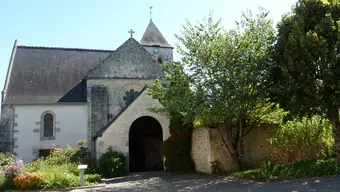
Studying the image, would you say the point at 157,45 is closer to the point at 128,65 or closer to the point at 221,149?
the point at 128,65

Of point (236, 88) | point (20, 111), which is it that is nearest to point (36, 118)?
point (20, 111)

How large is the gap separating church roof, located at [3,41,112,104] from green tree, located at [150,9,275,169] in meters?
12.3

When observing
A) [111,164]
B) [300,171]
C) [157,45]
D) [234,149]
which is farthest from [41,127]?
[300,171]

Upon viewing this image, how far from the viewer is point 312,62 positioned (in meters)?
10.6

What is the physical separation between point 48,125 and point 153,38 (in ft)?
49.8

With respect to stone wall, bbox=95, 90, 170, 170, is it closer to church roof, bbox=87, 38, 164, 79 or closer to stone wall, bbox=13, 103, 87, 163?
church roof, bbox=87, 38, 164, 79

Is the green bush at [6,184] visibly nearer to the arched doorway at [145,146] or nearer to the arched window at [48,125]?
the arched doorway at [145,146]

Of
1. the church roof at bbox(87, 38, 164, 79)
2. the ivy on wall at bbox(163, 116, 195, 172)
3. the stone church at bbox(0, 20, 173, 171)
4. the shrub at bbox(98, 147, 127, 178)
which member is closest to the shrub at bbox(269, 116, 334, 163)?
the ivy on wall at bbox(163, 116, 195, 172)

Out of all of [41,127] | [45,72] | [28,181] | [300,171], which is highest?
[45,72]

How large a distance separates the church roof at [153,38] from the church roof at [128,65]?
382 inches

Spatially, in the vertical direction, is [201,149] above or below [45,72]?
below

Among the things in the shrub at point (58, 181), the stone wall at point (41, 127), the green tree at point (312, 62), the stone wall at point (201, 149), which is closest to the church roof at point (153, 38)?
the stone wall at point (41, 127)

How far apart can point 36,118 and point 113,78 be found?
19.3 feet

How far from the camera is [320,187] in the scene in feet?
27.3
